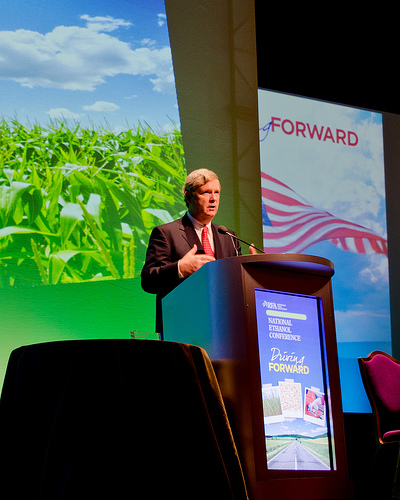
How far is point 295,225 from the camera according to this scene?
14.8 feet

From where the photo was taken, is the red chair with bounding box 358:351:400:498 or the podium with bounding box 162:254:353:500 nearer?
the podium with bounding box 162:254:353:500

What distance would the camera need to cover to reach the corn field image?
3055mm

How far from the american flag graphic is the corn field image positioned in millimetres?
1178

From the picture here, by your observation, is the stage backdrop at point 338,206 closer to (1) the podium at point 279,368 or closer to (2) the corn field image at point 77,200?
(2) the corn field image at point 77,200

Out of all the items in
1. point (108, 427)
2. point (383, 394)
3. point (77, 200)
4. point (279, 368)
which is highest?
point (77, 200)

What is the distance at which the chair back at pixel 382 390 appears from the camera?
2.99m

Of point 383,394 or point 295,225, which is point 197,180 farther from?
point 295,225

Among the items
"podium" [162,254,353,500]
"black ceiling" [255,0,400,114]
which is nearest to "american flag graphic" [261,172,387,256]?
"black ceiling" [255,0,400,114]

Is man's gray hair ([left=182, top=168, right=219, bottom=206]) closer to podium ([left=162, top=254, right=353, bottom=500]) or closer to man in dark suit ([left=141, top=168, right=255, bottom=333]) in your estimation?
man in dark suit ([left=141, top=168, right=255, bottom=333])

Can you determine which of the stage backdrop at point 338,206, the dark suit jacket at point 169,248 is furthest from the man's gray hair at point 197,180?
the stage backdrop at point 338,206

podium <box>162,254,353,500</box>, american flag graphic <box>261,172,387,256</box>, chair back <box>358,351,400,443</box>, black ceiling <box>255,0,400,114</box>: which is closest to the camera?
podium <box>162,254,353,500</box>

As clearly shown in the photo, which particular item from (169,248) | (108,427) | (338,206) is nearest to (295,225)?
(338,206)

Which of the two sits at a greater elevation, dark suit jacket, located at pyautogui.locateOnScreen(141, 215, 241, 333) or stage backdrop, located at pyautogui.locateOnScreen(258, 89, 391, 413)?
stage backdrop, located at pyautogui.locateOnScreen(258, 89, 391, 413)

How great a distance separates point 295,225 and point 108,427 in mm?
3458
